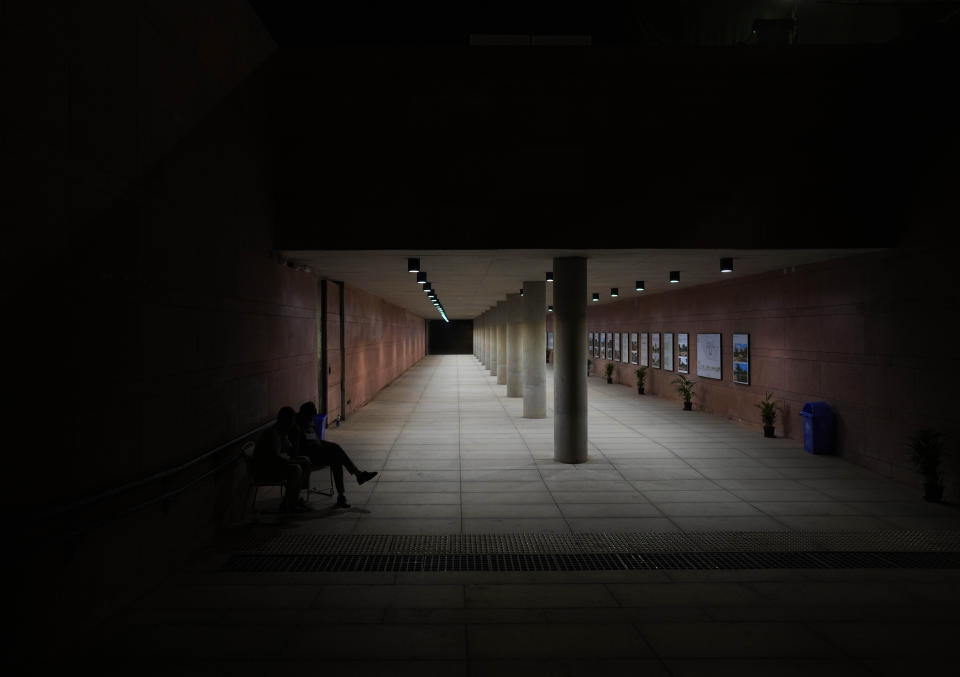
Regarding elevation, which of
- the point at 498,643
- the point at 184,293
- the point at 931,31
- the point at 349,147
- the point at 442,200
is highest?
the point at 931,31

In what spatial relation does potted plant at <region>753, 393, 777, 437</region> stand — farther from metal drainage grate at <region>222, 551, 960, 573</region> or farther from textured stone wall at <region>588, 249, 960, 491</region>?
metal drainage grate at <region>222, 551, 960, 573</region>

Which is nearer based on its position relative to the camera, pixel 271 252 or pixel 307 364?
pixel 271 252

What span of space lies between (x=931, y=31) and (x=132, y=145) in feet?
36.5

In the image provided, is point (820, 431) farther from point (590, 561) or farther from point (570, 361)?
point (590, 561)

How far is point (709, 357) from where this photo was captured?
17031mm

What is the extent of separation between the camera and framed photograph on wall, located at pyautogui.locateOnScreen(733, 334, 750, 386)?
14.8 m

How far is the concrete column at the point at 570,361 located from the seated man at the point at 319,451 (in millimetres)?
4133

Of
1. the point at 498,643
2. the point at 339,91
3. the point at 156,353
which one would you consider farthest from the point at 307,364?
the point at 498,643

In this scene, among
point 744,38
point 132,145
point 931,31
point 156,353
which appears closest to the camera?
point 132,145

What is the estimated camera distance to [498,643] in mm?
4512

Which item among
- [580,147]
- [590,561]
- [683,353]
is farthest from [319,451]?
[683,353]

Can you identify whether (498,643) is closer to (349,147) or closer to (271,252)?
(271,252)

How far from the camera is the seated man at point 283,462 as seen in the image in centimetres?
743

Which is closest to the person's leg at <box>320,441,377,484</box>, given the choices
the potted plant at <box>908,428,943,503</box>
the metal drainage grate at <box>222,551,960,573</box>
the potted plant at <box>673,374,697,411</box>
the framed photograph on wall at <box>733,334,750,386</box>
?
the metal drainage grate at <box>222,551,960,573</box>
